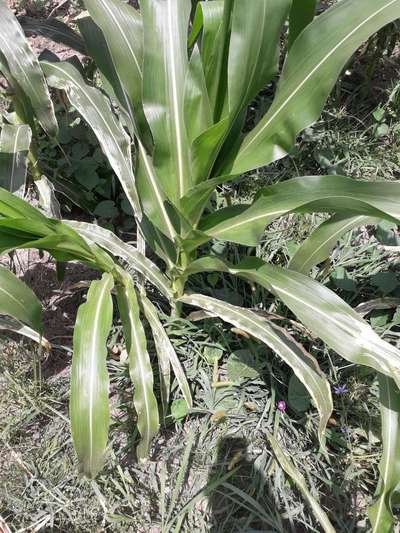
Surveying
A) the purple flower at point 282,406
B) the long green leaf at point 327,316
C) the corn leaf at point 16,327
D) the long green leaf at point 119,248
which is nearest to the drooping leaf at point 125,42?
the long green leaf at point 119,248

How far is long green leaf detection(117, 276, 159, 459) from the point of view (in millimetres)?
969

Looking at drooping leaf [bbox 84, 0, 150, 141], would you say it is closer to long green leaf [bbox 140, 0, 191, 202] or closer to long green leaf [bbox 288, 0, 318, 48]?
long green leaf [bbox 140, 0, 191, 202]

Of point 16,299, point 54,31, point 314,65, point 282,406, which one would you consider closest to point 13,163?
point 16,299

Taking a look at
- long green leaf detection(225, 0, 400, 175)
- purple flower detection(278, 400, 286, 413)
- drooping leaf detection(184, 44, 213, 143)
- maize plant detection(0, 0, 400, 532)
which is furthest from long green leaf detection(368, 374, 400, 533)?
drooping leaf detection(184, 44, 213, 143)

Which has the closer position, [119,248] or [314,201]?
[314,201]

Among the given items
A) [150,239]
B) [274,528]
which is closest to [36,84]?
[150,239]

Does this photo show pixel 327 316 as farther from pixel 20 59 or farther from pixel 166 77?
pixel 20 59

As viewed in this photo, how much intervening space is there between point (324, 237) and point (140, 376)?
496mm

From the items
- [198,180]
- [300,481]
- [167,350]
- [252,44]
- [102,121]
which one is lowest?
[300,481]

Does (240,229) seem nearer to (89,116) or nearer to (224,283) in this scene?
(224,283)

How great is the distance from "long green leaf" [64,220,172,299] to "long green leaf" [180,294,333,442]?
126 millimetres

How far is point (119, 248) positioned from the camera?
44.1 inches

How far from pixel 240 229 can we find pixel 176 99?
0.32m

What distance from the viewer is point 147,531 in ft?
3.45
